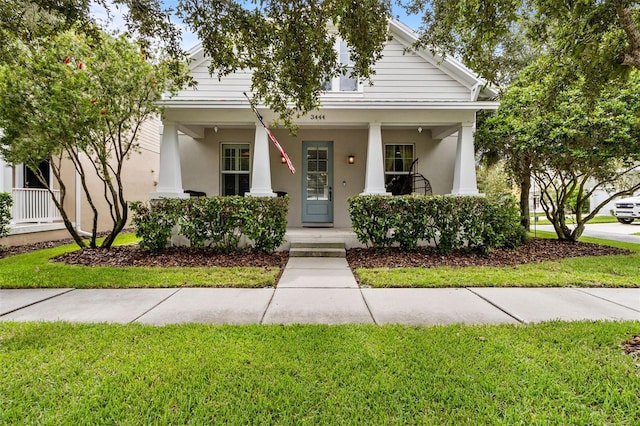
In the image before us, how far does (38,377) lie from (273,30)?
3.97 metres

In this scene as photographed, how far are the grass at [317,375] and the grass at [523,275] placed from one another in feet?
5.14

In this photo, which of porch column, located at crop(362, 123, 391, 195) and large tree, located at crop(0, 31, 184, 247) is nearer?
large tree, located at crop(0, 31, 184, 247)

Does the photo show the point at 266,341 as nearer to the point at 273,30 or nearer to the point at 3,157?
the point at 273,30

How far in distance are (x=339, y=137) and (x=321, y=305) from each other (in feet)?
22.1

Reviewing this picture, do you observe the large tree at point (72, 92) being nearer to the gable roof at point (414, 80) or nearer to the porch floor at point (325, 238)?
the gable roof at point (414, 80)

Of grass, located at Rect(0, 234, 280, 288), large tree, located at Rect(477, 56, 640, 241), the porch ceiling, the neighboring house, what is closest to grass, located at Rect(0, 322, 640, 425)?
grass, located at Rect(0, 234, 280, 288)

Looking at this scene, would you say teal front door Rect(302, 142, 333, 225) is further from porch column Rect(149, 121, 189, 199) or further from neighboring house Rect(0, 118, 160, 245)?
neighboring house Rect(0, 118, 160, 245)

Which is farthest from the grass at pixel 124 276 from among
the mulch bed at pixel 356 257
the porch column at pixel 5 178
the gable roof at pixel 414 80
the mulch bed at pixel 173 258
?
the gable roof at pixel 414 80

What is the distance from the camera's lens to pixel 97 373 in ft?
7.42

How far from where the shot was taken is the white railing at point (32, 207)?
7.99 meters

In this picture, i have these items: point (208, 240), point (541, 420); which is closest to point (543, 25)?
point (541, 420)

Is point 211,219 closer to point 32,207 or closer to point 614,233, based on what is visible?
point 32,207

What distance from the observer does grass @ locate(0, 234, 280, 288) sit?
178 inches

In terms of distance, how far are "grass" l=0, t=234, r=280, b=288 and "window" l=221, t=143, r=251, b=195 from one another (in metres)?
4.45
